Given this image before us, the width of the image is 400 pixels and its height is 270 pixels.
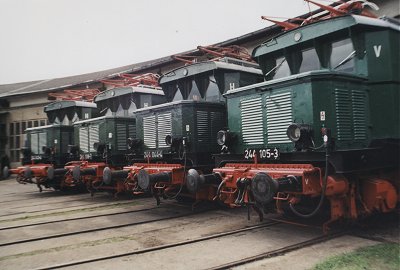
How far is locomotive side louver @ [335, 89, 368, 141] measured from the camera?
203 inches

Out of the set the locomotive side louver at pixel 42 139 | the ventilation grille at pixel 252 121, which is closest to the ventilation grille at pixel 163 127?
the ventilation grille at pixel 252 121

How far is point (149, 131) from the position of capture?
8.27 meters

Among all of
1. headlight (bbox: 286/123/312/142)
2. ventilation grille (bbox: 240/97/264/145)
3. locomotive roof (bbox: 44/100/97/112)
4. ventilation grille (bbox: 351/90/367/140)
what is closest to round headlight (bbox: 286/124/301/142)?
headlight (bbox: 286/123/312/142)

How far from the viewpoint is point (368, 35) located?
5457 millimetres

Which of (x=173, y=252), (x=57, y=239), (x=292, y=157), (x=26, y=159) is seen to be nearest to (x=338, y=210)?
(x=292, y=157)

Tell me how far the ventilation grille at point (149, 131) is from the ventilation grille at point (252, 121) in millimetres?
2683

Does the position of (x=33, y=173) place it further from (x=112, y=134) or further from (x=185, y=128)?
(x=185, y=128)

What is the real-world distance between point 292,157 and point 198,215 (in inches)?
114

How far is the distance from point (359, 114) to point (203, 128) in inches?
128

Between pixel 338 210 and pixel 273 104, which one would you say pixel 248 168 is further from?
pixel 338 210

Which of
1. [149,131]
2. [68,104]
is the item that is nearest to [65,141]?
[68,104]

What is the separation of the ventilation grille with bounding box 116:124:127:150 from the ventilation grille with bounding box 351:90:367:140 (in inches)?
259

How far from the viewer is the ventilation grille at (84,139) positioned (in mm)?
10734

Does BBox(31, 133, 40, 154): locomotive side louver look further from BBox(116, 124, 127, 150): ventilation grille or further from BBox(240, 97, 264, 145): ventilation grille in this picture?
BBox(240, 97, 264, 145): ventilation grille
